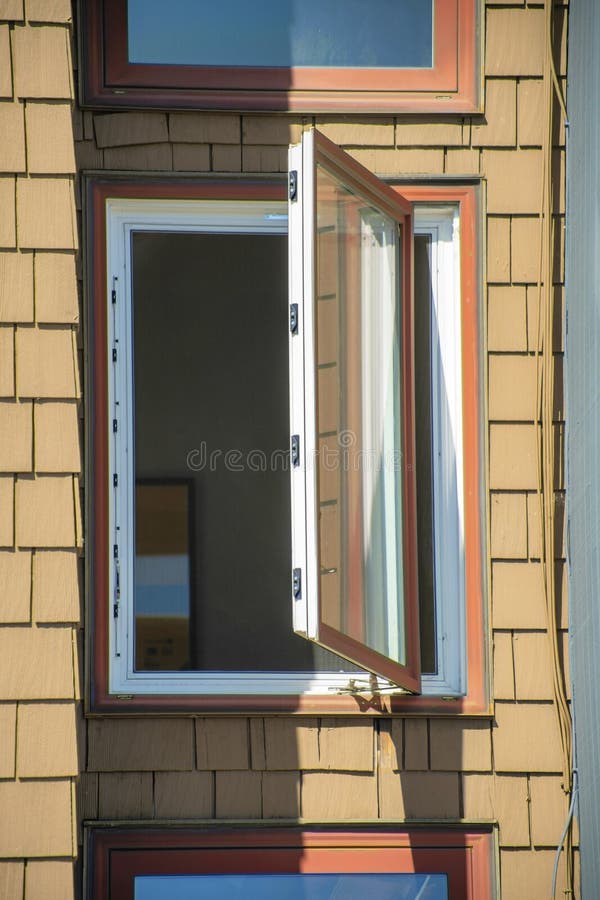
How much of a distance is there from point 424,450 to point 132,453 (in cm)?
98

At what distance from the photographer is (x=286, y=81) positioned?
384 cm

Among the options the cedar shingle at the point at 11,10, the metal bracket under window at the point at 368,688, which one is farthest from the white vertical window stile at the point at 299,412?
the cedar shingle at the point at 11,10

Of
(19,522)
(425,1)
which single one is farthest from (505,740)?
(425,1)

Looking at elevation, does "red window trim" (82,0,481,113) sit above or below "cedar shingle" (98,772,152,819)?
above

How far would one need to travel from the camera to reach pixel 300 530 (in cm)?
310

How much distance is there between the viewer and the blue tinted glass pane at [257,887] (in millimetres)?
3615

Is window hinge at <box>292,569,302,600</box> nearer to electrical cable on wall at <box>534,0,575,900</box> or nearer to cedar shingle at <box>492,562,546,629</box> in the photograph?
cedar shingle at <box>492,562,546,629</box>

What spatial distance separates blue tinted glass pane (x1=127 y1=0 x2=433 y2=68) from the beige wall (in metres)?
0.22

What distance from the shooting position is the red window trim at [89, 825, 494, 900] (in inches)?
142

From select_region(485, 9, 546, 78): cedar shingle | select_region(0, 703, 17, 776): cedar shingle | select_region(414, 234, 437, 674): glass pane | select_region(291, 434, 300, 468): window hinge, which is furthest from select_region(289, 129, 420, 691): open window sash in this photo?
select_region(0, 703, 17, 776): cedar shingle

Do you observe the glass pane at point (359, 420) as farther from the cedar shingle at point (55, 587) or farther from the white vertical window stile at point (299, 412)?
the cedar shingle at point (55, 587)

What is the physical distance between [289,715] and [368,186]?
1696mm

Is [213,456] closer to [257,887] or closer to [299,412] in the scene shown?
[299,412]

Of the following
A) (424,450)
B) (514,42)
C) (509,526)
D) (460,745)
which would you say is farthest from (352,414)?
(514,42)
